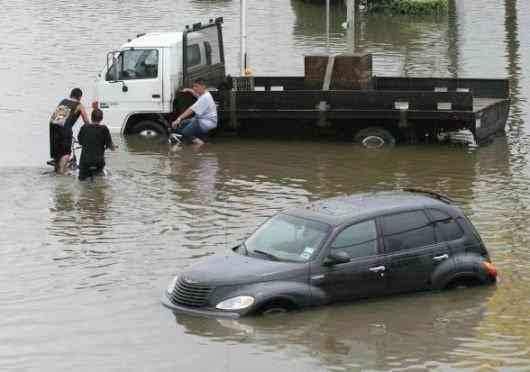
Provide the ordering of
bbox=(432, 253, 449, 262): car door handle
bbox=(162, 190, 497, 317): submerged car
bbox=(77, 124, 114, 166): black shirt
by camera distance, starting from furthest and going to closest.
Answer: bbox=(77, 124, 114, 166): black shirt < bbox=(432, 253, 449, 262): car door handle < bbox=(162, 190, 497, 317): submerged car

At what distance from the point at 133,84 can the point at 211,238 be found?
310 inches

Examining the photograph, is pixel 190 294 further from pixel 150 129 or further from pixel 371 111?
pixel 150 129

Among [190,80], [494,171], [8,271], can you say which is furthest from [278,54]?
[8,271]

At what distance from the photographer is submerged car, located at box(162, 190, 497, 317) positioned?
13.3 metres

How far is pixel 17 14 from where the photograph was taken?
49906 millimetres

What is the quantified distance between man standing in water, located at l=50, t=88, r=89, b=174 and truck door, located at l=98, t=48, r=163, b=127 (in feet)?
8.52

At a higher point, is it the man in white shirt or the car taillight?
the man in white shirt

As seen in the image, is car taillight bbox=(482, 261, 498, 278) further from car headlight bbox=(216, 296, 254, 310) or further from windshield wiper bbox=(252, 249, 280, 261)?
car headlight bbox=(216, 296, 254, 310)

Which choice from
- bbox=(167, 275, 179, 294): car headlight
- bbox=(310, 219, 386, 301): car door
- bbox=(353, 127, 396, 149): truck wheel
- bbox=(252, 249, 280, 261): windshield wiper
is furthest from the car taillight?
bbox=(353, 127, 396, 149): truck wheel

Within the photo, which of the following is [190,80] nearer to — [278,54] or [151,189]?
[151,189]

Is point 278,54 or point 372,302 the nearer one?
point 372,302

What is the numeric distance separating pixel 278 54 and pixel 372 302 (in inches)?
961

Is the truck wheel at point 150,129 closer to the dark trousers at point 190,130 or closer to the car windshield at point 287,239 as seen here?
the dark trousers at point 190,130

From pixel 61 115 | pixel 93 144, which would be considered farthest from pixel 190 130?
pixel 93 144
